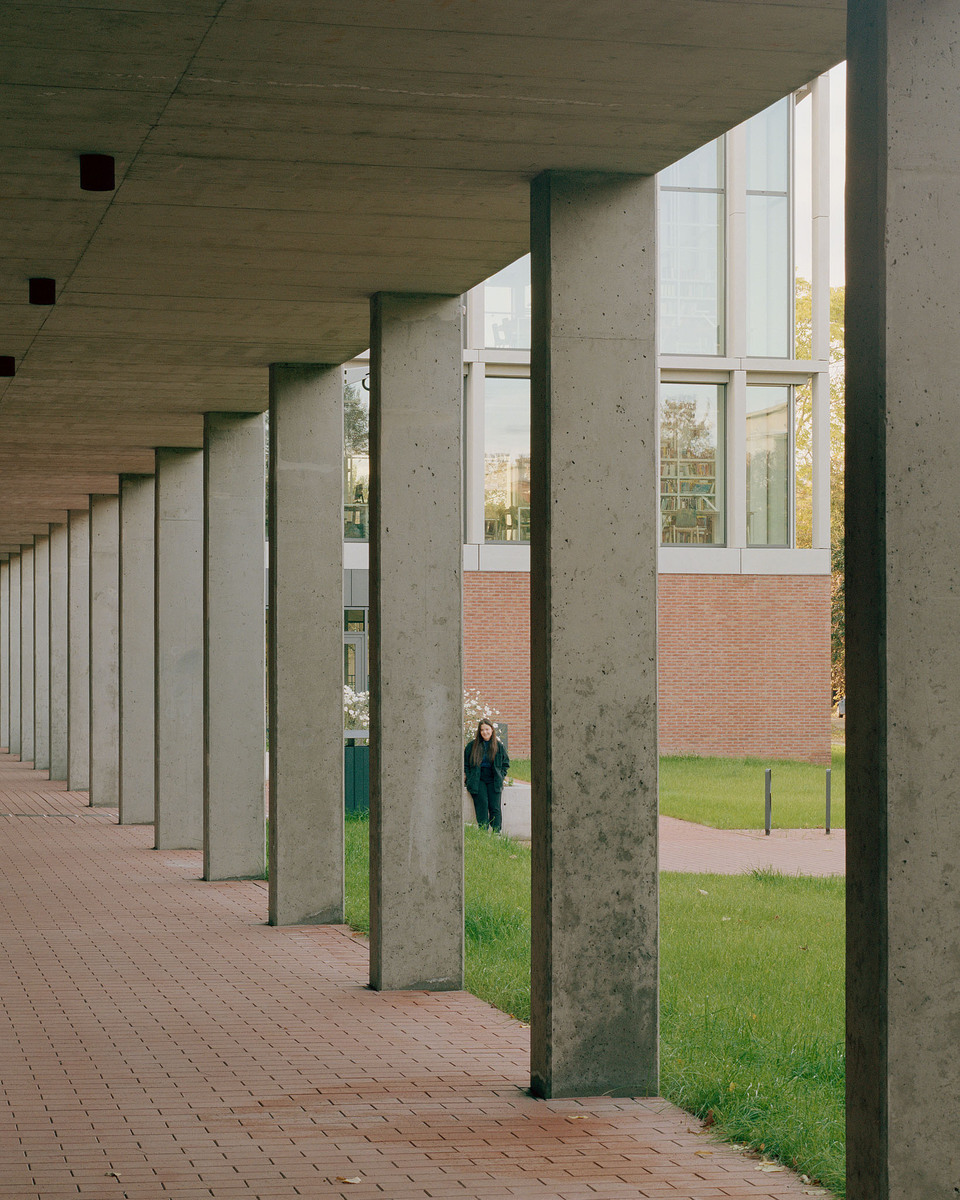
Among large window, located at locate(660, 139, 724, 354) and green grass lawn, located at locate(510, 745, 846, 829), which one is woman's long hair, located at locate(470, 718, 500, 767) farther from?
large window, located at locate(660, 139, 724, 354)

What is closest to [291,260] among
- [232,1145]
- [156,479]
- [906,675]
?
[232,1145]

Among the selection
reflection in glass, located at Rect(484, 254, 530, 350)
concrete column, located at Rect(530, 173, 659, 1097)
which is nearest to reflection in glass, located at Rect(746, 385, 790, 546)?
reflection in glass, located at Rect(484, 254, 530, 350)

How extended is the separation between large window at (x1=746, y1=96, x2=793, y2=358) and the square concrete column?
54.3 ft

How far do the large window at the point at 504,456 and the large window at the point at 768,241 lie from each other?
5367mm

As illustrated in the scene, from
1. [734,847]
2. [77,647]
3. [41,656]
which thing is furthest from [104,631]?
[734,847]

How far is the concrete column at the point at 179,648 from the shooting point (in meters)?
18.6

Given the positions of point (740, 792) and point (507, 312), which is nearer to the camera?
point (740, 792)

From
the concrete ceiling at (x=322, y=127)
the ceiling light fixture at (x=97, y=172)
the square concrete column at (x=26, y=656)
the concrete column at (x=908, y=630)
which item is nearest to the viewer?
the concrete column at (x=908, y=630)

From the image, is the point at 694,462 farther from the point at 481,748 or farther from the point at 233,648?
the point at 233,648

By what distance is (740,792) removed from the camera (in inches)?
1133

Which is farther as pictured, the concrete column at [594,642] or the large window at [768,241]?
the large window at [768,241]

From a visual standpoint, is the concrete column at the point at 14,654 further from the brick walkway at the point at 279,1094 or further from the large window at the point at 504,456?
the brick walkway at the point at 279,1094

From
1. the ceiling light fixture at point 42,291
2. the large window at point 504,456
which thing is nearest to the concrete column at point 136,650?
the ceiling light fixture at point 42,291

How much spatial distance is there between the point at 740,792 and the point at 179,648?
504 inches
